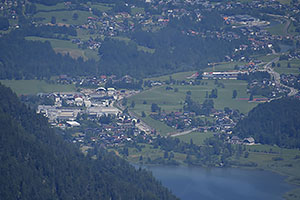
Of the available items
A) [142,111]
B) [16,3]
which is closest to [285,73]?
[142,111]

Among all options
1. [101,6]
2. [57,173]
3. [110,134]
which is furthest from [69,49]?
[57,173]

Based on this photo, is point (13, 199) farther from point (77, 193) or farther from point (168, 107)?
point (168, 107)

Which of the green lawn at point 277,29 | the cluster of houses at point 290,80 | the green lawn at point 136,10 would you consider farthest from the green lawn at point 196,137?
the green lawn at point 136,10

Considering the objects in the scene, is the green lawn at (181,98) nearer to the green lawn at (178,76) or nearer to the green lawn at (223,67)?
the green lawn at (178,76)

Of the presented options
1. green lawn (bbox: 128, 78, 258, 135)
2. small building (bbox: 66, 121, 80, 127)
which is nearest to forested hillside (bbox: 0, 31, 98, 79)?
green lawn (bbox: 128, 78, 258, 135)

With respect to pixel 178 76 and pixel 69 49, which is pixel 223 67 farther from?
pixel 69 49

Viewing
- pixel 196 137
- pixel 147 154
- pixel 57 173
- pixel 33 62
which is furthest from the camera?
pixel 33 62
